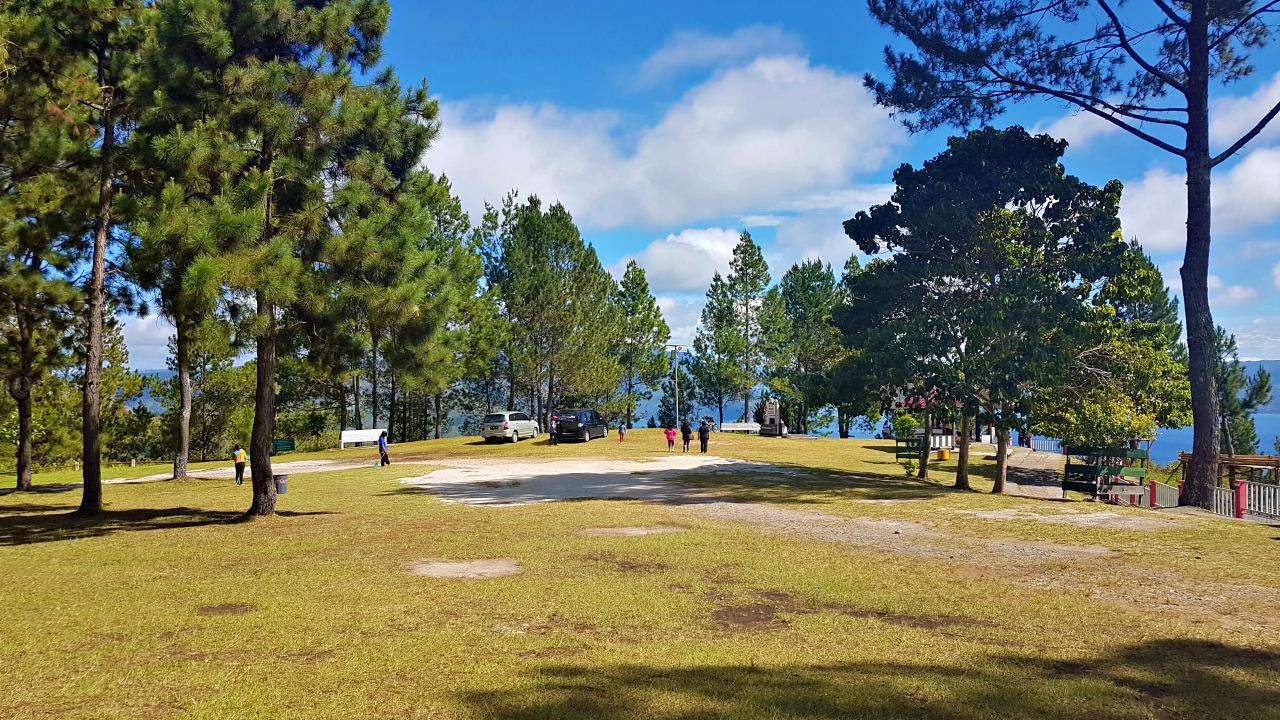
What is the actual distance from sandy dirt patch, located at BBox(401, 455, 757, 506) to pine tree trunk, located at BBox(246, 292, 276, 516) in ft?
11.9

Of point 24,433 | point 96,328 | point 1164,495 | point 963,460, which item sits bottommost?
point 1164,495

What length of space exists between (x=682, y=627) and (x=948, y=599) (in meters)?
2.84

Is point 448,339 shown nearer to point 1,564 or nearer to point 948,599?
point 1,564

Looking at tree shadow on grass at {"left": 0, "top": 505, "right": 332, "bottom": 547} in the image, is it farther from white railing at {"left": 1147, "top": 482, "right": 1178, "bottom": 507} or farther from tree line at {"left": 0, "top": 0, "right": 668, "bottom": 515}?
white railing at {"left": 1147, "top": 482, "right": 1178, "bottom": 507}

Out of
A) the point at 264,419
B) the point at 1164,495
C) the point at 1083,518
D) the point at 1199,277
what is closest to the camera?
the point at 1083,518

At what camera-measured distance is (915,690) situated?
496 cm

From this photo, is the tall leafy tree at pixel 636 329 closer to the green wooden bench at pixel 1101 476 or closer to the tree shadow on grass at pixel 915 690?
the green wooden bench at pixel 1101 476

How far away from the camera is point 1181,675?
525cm

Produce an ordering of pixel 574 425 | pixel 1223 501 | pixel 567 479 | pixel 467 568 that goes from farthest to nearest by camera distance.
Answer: pixel 574 425
pixel 567 479
pixel 1223 501
pixel 467 568

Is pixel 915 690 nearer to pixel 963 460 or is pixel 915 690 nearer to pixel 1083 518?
pixel 1083 518

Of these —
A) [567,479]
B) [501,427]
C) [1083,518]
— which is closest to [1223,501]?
[1083,518]

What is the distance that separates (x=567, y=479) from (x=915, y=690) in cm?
1702

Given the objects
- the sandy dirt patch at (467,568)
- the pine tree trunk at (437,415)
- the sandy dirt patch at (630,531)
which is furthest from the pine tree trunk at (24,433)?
the pine tree trunk at (437,415)

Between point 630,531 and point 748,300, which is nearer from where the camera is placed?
point 630,531
